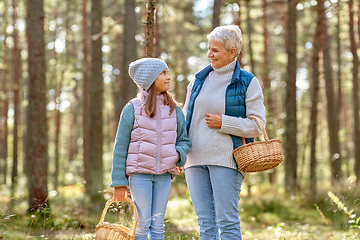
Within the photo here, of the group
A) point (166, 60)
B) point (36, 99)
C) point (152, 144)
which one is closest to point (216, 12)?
point (166, 60)

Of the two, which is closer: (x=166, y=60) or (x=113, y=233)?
(x=113, y=233)

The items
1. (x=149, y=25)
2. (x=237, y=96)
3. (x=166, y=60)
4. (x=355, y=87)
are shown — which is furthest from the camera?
(x=355, y=87)

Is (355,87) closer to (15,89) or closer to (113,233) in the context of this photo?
(113,233)

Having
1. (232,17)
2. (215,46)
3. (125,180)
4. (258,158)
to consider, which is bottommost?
(125,180)

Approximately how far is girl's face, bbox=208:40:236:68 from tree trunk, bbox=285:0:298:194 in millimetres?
7664

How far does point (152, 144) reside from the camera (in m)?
3.33

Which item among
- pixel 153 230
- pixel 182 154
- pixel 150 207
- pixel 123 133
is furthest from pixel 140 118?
pixel 153 230

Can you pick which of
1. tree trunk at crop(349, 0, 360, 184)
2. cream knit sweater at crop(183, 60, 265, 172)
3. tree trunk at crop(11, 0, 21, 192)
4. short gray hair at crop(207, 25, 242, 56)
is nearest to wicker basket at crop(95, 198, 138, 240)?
cream knit sweater at crop(183, 60, 265, 172)

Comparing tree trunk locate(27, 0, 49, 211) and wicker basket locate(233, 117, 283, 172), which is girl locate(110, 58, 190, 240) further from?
tree trunk locate(27, 0, 49, 211)

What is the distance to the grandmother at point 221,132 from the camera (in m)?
3.30

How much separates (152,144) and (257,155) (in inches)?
37.3

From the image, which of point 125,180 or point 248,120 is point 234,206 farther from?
point 125,180

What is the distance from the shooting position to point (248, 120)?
11.0 feet

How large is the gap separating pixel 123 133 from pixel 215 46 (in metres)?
1.19
